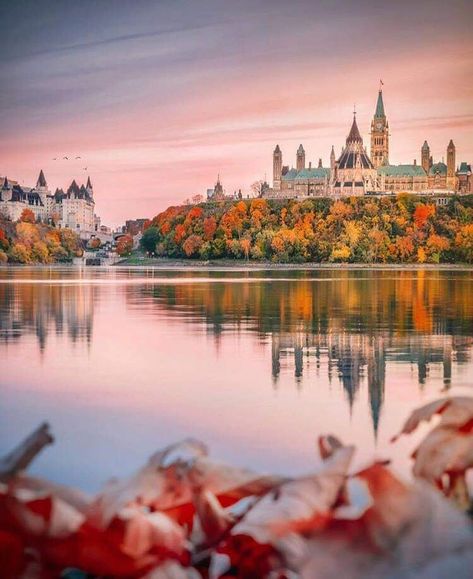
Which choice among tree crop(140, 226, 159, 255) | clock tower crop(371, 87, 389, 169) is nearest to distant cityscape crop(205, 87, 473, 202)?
clock tower crop(371, 87, 389, 169)

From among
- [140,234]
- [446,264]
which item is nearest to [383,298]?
[446,264]

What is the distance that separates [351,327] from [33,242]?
1943cm

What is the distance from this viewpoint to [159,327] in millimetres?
4945

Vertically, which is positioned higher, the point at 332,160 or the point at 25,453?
the point at 332,160

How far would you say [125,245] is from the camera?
3272cm

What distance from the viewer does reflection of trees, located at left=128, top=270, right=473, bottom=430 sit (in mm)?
3082

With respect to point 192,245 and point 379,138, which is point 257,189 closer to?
point 379,138

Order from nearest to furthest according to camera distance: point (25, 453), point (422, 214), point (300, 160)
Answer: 1. point (25, 453)
2. point (422, 214)
3. point (300, 160)

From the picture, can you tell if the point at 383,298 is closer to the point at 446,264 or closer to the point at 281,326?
the point at 281,326

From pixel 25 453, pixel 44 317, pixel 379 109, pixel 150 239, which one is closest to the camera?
pixel 25 453

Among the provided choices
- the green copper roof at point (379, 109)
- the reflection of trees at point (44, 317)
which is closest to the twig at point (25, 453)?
the reflection of trees at point (44, 317)

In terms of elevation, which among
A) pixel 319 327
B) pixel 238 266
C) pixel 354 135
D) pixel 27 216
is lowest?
pixel 238 266

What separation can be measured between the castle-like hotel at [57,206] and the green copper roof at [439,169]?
37127mm

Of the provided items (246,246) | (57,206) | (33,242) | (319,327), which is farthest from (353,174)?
(319,327)
